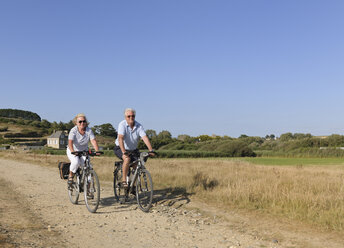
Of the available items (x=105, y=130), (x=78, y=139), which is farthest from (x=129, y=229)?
(x=105, y=130)

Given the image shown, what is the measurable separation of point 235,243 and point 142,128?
369 cm

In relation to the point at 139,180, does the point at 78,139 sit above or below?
above

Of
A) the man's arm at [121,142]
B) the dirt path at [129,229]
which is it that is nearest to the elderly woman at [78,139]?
the man's arm at [121,142]

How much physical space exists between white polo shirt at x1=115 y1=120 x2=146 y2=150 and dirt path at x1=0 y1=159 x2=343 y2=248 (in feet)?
4.99

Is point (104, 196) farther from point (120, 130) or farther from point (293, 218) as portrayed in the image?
point (293, 218)

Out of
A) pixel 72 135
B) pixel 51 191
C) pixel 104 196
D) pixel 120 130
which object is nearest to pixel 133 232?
pixel 120 130

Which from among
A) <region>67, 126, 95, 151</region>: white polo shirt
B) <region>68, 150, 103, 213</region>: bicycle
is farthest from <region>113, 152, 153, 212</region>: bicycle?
<region>67, 126, 95, 151</region>: white polo shirt

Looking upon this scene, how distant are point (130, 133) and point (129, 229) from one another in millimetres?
2543

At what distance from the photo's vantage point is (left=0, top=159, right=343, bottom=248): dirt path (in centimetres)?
481

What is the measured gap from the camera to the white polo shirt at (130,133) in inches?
291

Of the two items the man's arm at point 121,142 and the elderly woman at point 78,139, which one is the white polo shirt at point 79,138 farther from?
the man's arm at point 121,142

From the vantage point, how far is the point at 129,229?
5562 millimetres

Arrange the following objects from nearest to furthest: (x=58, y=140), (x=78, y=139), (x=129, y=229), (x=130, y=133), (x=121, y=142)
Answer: (x=129, y=229) → (x=121, y=142) → (x=130, y=133) → (x=78, y=139) → (x=58, y=140)

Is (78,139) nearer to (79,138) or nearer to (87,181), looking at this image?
(79,138)
